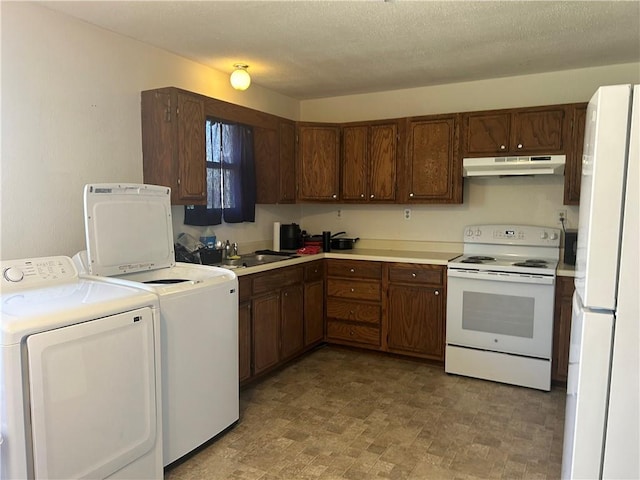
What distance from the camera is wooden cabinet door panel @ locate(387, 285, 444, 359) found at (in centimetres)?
382

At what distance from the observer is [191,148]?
124 inches

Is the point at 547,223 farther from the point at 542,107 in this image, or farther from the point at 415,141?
the point at 415,141

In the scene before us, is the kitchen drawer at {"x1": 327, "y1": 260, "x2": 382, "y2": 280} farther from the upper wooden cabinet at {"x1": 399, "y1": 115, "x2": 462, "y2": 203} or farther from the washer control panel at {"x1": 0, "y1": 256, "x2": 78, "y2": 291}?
the washer control panel at {"x1": 0, "y1": 256, "x2": 78, "y2": 291}

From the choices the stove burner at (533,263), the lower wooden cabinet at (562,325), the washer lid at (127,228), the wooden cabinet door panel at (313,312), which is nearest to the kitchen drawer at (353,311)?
A: the wooden cabinet door panel at (313,312)

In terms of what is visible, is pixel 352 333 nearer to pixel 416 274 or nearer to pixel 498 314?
pixel 416 274

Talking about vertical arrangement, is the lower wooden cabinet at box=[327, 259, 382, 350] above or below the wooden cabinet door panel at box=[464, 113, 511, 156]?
below

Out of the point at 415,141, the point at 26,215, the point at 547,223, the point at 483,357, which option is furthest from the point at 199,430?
the point at 547,223

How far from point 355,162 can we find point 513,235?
1.56 m

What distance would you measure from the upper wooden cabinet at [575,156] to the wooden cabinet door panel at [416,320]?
1288mm

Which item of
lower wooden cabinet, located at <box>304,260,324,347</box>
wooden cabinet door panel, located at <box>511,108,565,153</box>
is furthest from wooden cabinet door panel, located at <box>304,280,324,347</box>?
wooden cabinet door panel, located at <box>511,108,565,153</box>

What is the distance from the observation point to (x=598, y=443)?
1.40 m

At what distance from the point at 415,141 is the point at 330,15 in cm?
170

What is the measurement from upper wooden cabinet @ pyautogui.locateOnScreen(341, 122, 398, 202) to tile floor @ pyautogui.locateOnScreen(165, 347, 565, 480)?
5.28 feet

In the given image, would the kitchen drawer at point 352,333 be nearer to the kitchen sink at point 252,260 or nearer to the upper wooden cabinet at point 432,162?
the kitchen sink at point 252,260
